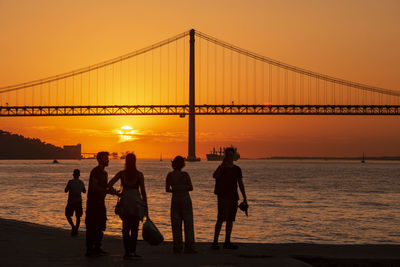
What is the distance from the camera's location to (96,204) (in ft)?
31.6

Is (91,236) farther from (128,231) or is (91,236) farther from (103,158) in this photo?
(103,158)

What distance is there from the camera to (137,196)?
936 cm

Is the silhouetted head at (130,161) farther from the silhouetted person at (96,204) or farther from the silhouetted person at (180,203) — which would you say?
the silhouetted person at (180,203)

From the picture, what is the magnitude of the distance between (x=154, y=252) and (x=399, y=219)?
13.4 meters

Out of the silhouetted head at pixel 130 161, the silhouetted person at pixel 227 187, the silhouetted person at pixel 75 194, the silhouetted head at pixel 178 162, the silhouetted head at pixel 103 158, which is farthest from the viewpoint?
the silhouetted person at pixel 75 194

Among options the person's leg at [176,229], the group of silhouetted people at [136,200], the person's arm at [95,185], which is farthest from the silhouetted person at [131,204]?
the person's leg at [176,229]

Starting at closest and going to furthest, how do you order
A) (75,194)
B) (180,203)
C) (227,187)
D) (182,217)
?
Result: (180,203), (182,217), (227,187), (75,194)

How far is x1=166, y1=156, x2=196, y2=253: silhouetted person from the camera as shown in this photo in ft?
32.7

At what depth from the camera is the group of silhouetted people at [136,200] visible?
9.33 meters

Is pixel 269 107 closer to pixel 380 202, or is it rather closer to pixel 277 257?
pixel 380 202

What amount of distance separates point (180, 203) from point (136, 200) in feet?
3.02

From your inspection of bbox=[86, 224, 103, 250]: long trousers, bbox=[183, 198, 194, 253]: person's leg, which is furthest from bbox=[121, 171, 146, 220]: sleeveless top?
bbox=[183, 198, 194, 253]: person's leg

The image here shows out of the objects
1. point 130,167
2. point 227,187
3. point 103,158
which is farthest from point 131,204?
point 227,187

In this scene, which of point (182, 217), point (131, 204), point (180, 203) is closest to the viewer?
point (131, 204)
